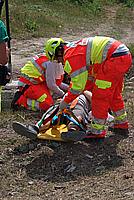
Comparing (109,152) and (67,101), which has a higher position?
(67,101)

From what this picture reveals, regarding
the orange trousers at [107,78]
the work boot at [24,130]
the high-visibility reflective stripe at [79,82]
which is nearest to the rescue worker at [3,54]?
the work boot at [24,130]

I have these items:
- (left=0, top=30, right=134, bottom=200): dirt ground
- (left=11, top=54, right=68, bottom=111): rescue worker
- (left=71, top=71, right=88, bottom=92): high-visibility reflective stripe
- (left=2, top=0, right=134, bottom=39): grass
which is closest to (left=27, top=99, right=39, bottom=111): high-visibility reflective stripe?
(left=11, top=54, right=68, bottom=111): rescue worker

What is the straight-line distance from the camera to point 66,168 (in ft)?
18.1

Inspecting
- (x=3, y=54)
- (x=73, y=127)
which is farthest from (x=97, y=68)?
(x=3, y=54)

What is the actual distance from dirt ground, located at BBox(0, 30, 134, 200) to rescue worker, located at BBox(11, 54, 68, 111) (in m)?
1.09

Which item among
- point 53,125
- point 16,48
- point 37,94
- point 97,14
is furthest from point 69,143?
point 97,14

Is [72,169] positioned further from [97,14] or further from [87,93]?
[97,14]

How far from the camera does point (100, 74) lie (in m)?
5.94

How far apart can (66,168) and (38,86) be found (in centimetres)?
251

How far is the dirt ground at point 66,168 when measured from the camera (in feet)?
16.1

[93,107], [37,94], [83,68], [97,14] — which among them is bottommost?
[97,14]

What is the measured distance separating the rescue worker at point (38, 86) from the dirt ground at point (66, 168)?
3.58 ft

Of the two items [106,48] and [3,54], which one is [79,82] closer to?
[106,48]

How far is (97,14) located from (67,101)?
45.4 ft
